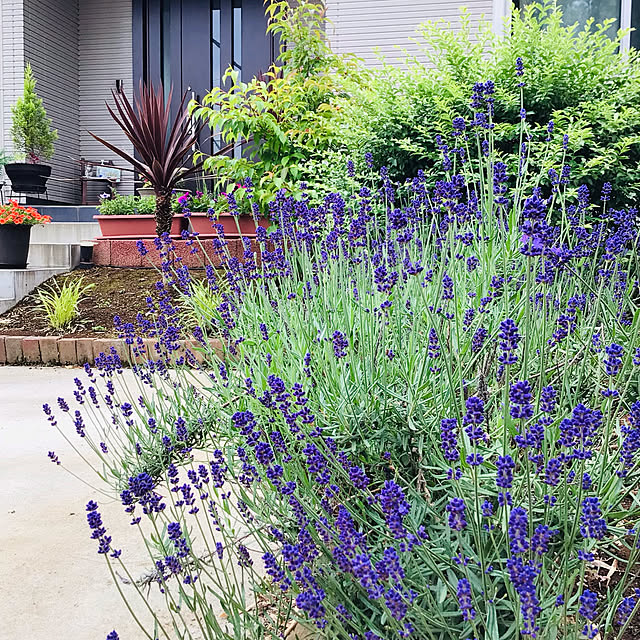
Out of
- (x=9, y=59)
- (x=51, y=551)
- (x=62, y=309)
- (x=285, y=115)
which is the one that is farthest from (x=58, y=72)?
(x=51, y=551)

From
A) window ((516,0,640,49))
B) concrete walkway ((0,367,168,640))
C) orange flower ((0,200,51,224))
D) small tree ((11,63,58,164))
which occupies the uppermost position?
window ((516,0,640,49))

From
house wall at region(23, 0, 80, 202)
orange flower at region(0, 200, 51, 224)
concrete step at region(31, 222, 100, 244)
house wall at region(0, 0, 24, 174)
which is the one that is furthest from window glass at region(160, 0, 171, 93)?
orange flower at region(0, 200, 51, 224)

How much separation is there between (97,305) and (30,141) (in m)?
5.50

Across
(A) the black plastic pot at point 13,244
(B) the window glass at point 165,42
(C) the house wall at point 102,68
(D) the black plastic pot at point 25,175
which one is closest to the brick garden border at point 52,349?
(A) the black plastic pot at point 13,244

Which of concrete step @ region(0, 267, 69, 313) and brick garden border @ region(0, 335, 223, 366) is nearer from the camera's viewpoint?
brick garden border @ region(0, 335, 223, 366)

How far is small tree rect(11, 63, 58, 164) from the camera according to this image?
9.72m

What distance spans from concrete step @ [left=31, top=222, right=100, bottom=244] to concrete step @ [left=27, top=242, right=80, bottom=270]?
1.37 meters

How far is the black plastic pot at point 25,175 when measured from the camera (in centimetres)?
952

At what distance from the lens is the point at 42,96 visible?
420 inches

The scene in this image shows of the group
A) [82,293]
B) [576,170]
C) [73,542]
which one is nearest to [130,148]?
[82,293]

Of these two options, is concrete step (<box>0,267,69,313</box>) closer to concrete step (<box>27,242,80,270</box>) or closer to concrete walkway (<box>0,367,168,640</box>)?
concrete step (<box>27,242,80,270</box>)

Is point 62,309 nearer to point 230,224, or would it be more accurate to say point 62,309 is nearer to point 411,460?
point 230,224

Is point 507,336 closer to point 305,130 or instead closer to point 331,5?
point 305,130

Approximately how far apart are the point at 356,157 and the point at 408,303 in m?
3.10
